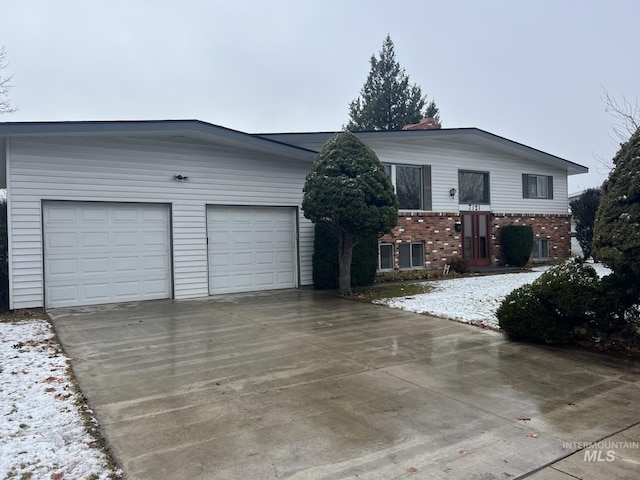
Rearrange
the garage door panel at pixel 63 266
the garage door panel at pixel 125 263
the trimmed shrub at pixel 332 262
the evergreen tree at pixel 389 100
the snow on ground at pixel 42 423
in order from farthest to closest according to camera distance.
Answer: the evergreen tree at pixel 389 100, the trimmed shrub at pixel 332 262, the garage door panel at pixel 125 263, the garage door panel at pixel 63 266, the snow on ground at pixel 42 423

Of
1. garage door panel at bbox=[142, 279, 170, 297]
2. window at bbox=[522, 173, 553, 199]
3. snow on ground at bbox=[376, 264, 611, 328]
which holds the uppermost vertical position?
window at bbox=[522, 173, 553, 199]

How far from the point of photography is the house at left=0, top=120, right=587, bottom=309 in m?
9.16

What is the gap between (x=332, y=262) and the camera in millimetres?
12156

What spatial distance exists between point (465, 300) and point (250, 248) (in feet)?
17.3

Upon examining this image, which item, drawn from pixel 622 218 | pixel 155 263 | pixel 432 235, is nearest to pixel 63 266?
pixel 155 263

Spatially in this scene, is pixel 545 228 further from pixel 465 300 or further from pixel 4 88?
pixel 4 88

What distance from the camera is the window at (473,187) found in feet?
52.9

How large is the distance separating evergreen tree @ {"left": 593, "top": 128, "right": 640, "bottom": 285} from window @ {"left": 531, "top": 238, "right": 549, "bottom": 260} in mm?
12888

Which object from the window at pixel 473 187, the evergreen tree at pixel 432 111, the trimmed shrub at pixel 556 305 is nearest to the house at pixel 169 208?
the window at pixel 473 187

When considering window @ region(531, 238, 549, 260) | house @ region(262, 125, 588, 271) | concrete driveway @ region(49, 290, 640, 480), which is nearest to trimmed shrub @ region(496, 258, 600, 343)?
concrete driveway @ region(49, 290, 640, 480)

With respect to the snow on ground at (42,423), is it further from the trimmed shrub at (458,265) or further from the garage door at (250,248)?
the trimmed shrub at (458,265)

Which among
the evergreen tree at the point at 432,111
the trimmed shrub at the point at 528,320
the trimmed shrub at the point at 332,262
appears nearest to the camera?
the trimmed shrub at the point at 528,320

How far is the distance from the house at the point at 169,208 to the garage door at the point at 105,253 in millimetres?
→ 21

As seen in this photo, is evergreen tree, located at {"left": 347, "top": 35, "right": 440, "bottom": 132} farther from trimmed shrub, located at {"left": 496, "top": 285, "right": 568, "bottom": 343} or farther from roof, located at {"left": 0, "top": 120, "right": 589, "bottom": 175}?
trimmed shrub, located at {"left": 496, "top": 285, "right": 568, "bottom": 343}
